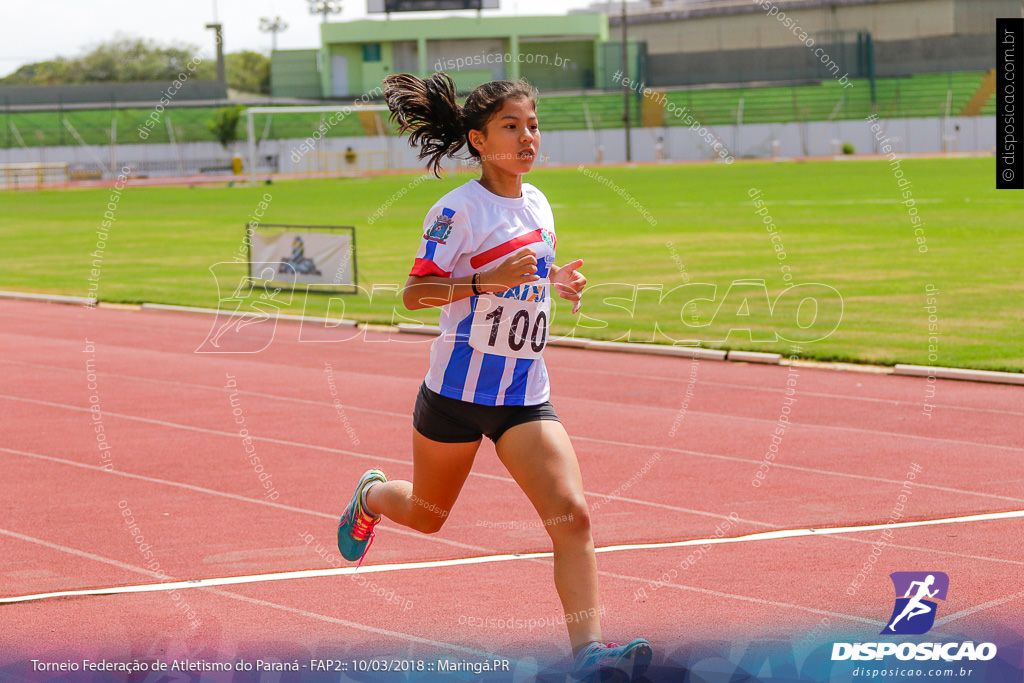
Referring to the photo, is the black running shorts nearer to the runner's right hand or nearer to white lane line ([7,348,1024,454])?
the runner's right hand

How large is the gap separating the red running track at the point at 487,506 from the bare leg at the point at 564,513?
56cm

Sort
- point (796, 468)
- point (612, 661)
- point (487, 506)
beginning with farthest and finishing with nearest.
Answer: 1. point (796, 468)
2. point (487, 506)
3. point (612, 661)

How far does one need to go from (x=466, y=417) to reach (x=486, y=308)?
41 centimetres

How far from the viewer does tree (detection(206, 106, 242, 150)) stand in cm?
7000

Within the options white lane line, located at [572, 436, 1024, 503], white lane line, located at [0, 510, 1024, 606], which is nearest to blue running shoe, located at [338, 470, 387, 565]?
white lane line, located at [0, 510, 1024, 606]

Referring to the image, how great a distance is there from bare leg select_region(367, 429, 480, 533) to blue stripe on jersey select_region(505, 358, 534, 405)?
27 centimetres

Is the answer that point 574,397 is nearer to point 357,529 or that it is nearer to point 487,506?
point 487,506

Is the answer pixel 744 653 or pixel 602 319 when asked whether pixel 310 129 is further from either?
pixel 744 653

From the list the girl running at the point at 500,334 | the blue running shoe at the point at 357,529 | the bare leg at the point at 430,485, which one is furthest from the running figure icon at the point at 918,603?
the blue running shoe at the point at 357,529

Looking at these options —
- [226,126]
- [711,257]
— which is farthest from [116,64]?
[711,257]

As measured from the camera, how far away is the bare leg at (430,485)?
471 cm

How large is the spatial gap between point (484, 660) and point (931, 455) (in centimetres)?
454

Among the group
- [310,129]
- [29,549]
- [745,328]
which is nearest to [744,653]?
[29,549]

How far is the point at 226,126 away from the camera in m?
70.0
